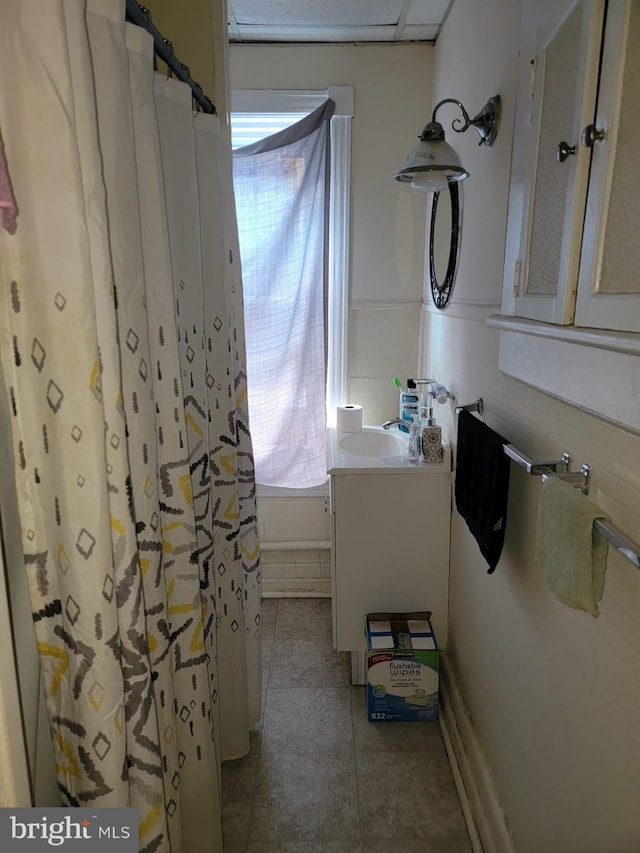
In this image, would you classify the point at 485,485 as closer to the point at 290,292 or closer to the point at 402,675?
the point at 402,675

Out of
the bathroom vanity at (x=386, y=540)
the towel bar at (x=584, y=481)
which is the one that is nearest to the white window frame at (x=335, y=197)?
the bathroom vanity at (x=386, y=540)

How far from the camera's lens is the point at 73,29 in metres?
0.71

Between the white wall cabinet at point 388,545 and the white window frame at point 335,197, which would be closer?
the white wall cabinet at point 388,545

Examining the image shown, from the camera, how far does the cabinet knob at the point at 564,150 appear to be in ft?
2.79

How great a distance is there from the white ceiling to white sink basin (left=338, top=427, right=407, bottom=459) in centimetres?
159

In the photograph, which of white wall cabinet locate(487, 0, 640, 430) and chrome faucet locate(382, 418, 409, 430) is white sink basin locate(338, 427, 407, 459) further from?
white wall cabinet locate(487, 0, 640, 430)

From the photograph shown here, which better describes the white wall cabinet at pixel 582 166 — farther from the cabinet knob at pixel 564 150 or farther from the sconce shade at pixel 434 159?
the sconce shade at pixel 434 159

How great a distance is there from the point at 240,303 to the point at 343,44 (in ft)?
4.83

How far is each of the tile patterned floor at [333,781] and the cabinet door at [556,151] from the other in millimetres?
1414

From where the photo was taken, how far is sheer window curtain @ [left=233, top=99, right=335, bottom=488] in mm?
2295

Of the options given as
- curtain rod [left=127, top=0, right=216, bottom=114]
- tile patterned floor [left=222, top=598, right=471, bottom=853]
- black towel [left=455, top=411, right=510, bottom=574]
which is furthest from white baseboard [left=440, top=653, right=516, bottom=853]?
curtain rod [left=127, top=0, right=216, bottom=114]

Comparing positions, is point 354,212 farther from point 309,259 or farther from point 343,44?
point 343,44

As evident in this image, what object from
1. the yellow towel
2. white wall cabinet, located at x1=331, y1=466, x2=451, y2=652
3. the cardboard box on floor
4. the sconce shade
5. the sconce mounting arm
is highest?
the sconce mounting arm

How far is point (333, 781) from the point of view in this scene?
1.65 meters
